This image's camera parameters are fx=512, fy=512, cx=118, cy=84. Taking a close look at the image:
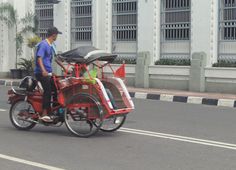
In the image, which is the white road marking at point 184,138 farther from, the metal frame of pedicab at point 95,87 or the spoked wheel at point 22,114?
the spoked wheel at point 22,114

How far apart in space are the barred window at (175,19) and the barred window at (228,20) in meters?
1.29

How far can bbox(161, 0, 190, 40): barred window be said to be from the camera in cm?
1777

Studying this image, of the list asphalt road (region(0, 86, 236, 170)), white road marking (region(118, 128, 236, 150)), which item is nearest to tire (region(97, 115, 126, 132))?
asphalt road (region(0, 86, 236, 170))

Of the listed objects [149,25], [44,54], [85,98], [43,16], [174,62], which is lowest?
[85,98]

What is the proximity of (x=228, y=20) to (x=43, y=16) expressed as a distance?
950cm

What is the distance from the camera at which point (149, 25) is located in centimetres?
1862

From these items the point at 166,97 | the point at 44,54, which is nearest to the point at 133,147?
the point at 44,54

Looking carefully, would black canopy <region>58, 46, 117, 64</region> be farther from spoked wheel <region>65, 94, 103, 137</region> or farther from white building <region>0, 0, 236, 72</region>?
white building <region>0, 0, 236, 72</region>

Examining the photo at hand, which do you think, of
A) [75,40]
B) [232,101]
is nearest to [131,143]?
[232,101]

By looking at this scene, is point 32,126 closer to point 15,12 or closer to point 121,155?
point 121,155

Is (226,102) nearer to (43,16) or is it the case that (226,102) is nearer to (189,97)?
(189,97)

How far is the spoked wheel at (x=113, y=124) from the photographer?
8.84m

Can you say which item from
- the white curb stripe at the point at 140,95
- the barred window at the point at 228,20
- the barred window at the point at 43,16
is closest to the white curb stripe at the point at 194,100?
the white curb stripe at the point at 140,95

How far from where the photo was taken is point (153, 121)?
10.6 meters
